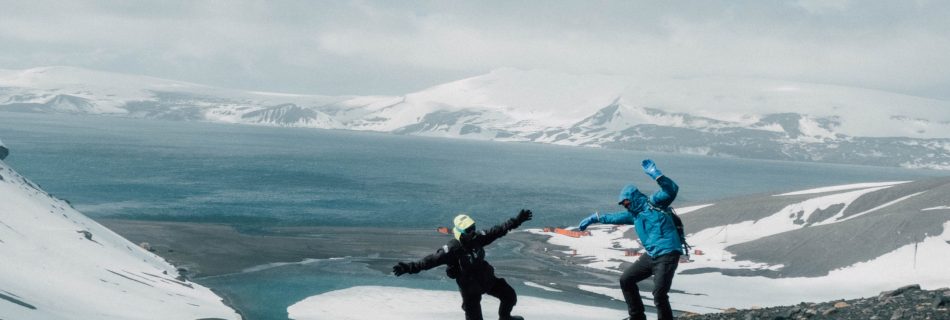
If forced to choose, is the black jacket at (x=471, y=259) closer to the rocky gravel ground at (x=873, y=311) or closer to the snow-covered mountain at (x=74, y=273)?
the rocky gravel ground at (x=873, y=311)

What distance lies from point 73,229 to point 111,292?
1174 centimetres

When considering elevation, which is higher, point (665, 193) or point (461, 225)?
point (665, 193)

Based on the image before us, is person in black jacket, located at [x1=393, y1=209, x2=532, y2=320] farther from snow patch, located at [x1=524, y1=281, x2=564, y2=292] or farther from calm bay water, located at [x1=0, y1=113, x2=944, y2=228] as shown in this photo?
calm bay water, located at [x1=0, y1=113, x2=944, y2=228]

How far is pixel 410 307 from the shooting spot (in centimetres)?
4431

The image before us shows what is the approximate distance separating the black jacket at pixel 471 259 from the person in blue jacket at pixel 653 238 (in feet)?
5.61

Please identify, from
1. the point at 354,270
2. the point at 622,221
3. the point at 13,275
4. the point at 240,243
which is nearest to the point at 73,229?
the point at 13,275

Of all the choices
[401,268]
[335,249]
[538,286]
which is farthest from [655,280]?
[335,249]

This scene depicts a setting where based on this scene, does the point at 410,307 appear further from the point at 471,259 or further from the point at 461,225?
the point at 461,225

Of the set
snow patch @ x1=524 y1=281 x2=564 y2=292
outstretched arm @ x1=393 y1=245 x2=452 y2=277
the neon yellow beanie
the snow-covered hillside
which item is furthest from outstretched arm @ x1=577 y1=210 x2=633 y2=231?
snow patch @ x1=524 y1=281 x2=564 y2=292

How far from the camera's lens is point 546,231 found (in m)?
89.2

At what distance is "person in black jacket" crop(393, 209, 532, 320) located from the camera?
1134 cm

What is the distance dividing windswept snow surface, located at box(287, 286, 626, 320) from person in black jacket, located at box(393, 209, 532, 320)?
27756mm

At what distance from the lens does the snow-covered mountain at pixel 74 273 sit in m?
28.6

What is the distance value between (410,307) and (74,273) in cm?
1777
